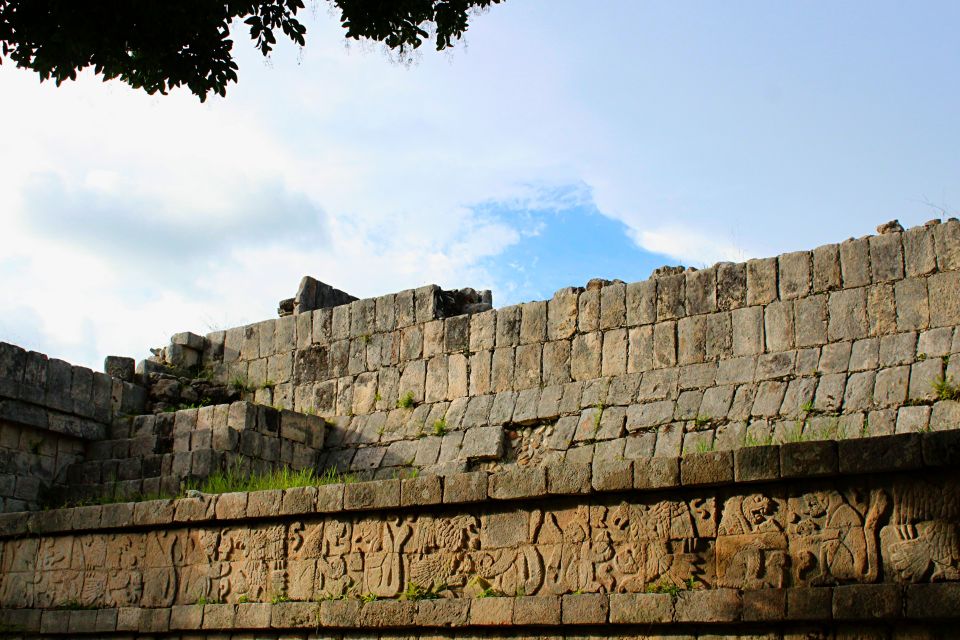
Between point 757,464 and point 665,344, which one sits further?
point 665,344

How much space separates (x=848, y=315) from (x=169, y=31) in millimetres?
7567

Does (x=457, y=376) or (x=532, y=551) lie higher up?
(x=457, y=376)

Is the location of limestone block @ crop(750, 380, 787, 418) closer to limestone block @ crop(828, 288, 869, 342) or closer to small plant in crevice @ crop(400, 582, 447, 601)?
limestone block @ crop(828, 288, 869, 342)

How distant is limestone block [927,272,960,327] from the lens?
1262 cm

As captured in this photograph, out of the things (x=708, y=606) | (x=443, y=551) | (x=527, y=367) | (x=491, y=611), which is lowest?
(x=491, y=611)

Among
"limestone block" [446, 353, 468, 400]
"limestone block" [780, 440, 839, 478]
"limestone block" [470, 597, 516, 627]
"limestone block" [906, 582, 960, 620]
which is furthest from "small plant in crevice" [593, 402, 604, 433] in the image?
"limestone block" [906, 582, 960, 620]

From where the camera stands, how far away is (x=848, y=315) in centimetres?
1330

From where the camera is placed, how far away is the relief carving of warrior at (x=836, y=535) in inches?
352

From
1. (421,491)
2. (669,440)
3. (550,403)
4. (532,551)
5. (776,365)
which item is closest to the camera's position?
(532,551)

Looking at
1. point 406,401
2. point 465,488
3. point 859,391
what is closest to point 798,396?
point 859,391

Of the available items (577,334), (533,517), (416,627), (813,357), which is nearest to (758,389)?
(813,357)

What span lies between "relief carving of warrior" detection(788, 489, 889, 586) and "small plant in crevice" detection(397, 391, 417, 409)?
7.81m

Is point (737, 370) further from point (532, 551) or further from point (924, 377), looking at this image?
point (532, 551)

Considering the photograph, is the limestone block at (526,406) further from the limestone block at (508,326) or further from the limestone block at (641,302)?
the limestone block at (641,302)
